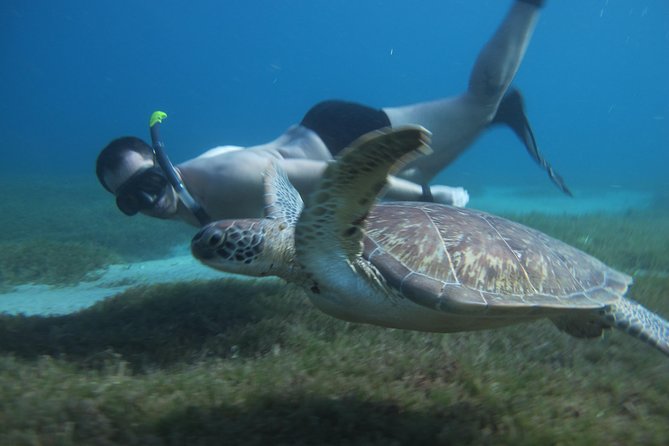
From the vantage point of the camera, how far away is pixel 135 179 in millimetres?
3410

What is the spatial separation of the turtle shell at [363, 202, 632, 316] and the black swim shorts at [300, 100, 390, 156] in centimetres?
202

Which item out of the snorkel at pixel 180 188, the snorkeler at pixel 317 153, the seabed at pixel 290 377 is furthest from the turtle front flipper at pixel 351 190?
the snorkel at pixel 180 188

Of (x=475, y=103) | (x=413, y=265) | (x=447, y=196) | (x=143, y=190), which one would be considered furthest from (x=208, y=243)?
(x=475, y=103)

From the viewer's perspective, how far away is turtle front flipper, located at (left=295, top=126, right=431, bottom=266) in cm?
150

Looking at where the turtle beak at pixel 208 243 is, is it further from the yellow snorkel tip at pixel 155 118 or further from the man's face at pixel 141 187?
the yellow snorkel tip at pixel 155 118

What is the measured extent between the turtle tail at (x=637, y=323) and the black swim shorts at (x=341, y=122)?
9.82ft

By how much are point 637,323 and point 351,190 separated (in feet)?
7.28

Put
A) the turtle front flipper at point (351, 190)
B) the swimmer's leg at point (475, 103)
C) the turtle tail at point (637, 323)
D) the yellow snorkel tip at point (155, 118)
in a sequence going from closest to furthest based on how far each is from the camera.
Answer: the turtle front flipper at point (351, 190) < the turtle tail at point (637, 323) < the yellow snorkel tip at point (155, 118) < the swimmer's leg at point (475, 103)

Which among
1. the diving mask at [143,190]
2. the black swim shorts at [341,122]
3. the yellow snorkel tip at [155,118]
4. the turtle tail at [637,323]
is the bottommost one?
the turtle tail at [637,323]

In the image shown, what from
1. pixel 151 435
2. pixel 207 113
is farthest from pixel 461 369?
pixel 207 113

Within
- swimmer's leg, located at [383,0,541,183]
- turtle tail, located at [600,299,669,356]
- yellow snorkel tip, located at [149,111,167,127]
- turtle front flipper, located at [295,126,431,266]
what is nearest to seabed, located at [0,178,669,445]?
turtle tail, located at [600,299,669,356]

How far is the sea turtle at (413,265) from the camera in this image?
6.81ft

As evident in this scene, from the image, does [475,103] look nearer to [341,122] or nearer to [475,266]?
[341,122]

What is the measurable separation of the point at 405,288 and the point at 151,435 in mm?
1363
